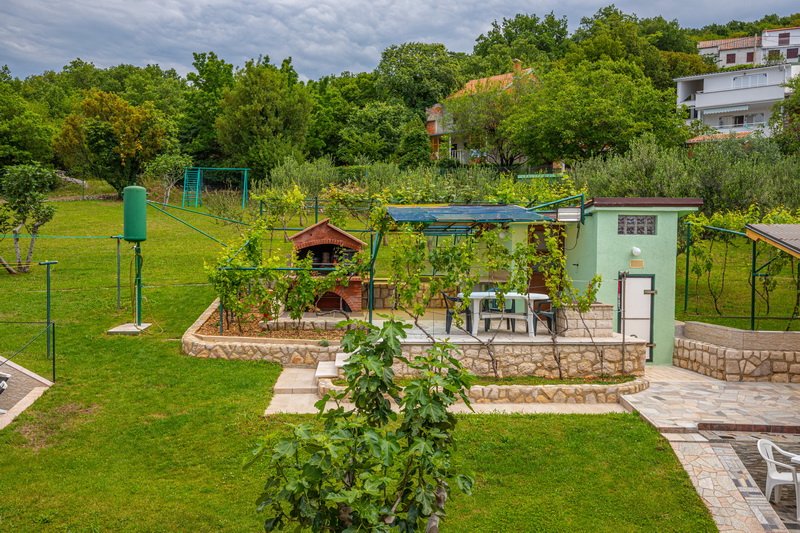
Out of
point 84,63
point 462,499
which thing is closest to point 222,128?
point 462,499

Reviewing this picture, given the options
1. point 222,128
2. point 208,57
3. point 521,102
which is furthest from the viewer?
point 208,57

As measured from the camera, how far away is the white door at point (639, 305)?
13.3 m

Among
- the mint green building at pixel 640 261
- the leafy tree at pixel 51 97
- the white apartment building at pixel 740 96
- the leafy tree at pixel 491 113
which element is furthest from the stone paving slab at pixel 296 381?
the white apartment building at pixel 740 96

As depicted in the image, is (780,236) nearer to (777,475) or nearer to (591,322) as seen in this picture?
(591,322)

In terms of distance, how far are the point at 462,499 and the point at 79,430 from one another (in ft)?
17.3

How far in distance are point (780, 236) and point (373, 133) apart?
33047mm

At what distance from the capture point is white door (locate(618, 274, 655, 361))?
13289 millimetres

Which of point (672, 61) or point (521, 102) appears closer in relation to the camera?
point (521, 102)

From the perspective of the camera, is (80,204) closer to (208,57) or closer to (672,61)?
(208,57)

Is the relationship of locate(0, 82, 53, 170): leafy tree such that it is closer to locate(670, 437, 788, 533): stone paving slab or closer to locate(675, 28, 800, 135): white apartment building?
locate(670, 437, 788, 533): stone paving slab

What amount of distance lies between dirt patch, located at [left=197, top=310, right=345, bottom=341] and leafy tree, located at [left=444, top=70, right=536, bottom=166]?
1111 inches

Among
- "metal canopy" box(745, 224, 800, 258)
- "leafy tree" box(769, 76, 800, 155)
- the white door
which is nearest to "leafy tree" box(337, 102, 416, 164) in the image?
"leafy tree" box(769, 76, 800, 155)

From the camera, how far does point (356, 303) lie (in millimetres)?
14227

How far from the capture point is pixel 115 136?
100 feet
